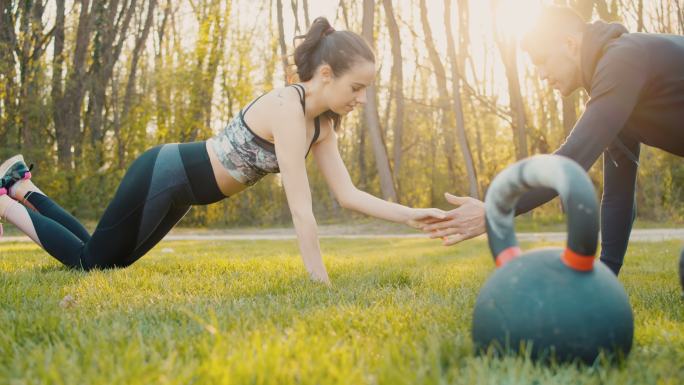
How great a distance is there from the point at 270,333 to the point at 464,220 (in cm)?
144

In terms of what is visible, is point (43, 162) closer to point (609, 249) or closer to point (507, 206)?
point (609, 249)

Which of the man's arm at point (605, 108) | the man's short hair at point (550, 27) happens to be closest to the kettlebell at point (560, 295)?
the man's arm at point (605, 108)

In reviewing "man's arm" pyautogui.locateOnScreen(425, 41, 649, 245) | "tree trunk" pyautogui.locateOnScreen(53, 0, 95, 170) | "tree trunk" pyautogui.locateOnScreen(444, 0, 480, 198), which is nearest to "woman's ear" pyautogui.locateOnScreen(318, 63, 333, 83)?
"man's arm" pyautogui.locateOnScreen(425, 41, 649, 245)

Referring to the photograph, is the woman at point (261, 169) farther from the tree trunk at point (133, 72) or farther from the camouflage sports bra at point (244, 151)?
the tree trunk at point (133, 72)

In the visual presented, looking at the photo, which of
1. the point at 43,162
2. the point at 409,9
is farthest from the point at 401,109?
the point at 43,162

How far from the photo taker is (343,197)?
414cm

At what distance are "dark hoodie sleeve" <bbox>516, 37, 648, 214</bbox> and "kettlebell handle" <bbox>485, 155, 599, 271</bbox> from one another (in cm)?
94

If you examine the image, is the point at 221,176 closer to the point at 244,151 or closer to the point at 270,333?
the point at 244,151

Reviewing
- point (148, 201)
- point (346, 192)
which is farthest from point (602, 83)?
point (148, 201)

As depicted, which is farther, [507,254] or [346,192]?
[346,192]

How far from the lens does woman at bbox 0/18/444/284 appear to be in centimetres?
371

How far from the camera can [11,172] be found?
497cm

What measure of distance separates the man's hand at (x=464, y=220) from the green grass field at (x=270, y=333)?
33cm

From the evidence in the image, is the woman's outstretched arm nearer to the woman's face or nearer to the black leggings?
the woman's face
